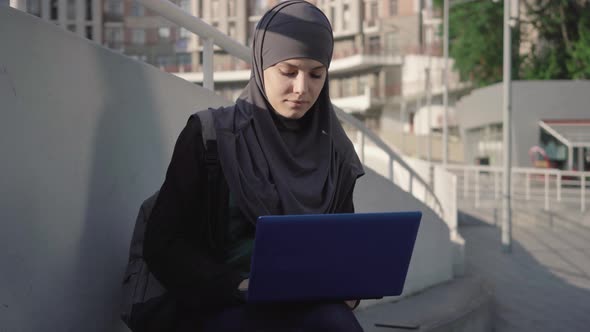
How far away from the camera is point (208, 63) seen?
3.35 metres

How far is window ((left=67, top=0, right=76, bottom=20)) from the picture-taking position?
2600 millimetres

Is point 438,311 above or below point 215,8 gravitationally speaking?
below

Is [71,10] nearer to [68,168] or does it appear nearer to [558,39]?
[68,168]

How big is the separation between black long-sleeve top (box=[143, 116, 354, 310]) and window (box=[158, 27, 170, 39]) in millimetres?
1237

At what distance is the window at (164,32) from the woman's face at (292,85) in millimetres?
1068

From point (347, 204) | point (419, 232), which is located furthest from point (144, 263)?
point (419, 232)

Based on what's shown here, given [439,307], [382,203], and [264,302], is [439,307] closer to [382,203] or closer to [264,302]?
[382,203]

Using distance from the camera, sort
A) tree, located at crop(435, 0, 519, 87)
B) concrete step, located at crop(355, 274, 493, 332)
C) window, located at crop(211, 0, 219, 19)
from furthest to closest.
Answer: tree, located at crop(435, 0, 519, 87) < window, located at crop(211, 0, 219, 19) < concrete step, located at crop(355, 274, 493, 332)

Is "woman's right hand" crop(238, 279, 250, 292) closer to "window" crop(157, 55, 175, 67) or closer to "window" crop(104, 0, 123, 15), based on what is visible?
"window" crop(157, 55, 175, 67)

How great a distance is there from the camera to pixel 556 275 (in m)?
8.90

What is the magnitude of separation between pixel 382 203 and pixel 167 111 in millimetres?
2750

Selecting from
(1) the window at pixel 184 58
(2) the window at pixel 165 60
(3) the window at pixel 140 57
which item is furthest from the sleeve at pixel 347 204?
(1) the window at pixel 184 58

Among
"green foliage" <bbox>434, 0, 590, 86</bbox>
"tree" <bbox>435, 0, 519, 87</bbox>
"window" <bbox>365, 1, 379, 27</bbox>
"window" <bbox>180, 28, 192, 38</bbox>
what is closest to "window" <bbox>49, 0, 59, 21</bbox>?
"window" <bbox>180, 28, 192, 38</bbox>

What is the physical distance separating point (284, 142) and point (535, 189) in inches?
670
